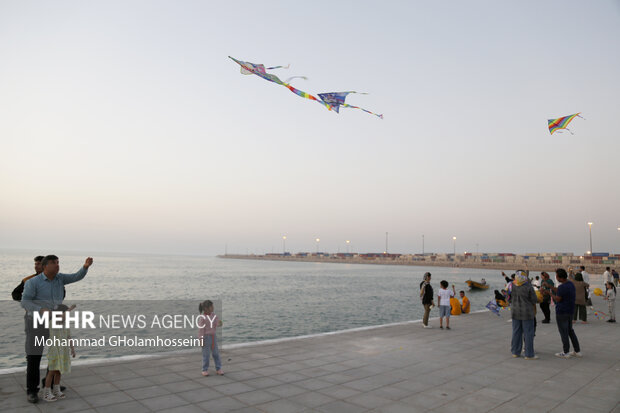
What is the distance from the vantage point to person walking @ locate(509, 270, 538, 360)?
347 inches

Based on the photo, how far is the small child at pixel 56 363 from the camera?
5.66 meters

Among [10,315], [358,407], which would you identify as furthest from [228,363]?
[10,315]

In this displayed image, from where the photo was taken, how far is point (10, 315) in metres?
24.0

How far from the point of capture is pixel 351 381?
705cm

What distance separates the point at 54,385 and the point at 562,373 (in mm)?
9200

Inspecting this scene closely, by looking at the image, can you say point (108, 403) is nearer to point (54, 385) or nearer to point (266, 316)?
point (54, 385)

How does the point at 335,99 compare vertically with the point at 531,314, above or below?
above

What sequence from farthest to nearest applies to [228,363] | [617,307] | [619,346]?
[617,307] → [619,346] → [228,363]

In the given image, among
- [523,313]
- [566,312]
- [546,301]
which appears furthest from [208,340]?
[546,301]

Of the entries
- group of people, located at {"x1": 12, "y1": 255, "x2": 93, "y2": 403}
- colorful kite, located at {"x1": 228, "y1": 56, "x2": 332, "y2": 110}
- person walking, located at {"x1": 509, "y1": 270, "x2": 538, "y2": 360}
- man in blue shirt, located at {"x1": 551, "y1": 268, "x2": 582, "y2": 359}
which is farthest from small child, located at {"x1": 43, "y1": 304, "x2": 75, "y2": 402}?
man in blue shirt, located at {"x1": 551, "y1": 268, "x2": 582, "y2": 359}

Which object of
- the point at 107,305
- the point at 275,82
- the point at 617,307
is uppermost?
the point at 275,82

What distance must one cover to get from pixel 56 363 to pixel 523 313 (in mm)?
9340

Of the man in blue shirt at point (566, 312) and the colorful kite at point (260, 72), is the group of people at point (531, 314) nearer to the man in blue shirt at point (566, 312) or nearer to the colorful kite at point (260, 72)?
the man in blue shirt at point (566, 312)

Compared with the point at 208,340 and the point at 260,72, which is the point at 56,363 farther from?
the point at 260,72
